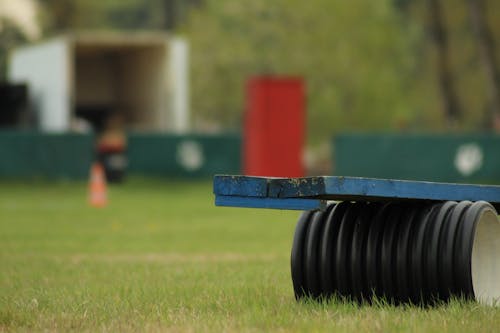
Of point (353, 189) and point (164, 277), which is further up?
point (353, 189)

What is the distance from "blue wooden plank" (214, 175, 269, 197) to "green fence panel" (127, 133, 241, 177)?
83.3ft

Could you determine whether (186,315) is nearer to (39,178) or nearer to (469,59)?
(39,178)

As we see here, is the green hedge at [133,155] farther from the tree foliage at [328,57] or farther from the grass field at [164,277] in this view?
the tree foliage at [328,57]

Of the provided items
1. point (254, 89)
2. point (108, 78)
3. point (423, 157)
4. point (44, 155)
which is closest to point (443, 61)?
point (108, 78)

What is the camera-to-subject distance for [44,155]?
32094 mm

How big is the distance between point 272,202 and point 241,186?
229 millimetres

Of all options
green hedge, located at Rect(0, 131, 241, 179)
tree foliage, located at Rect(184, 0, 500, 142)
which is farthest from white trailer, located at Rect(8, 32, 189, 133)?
tree foliage, located at Rect(184, 0, 500, 142)

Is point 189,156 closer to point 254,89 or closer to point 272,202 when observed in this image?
point 254,89

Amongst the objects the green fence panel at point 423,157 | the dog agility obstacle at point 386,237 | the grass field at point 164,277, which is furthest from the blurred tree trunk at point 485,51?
the dog agility obstacle at point 386,237

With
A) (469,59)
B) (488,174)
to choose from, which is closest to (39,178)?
(488,174)

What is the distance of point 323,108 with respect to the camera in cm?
5584

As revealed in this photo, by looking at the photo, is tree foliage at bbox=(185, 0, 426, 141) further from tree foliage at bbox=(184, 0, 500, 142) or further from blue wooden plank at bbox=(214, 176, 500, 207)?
blue wooden plank at bbox=(214, 176, 500, 207)

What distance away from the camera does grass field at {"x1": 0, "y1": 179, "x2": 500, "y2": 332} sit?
8148 mm

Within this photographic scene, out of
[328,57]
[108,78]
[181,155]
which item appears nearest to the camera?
[181,155]
